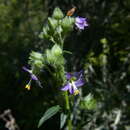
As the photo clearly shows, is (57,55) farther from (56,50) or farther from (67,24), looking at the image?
(67,24)

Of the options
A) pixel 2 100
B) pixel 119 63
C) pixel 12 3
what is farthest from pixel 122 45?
pixel 12 3

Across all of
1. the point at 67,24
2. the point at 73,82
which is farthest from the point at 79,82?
the point at 67,24

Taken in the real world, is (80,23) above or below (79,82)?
above

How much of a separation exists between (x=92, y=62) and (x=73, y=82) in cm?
199

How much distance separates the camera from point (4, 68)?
4.51 metres

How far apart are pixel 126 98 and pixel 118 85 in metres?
0.33

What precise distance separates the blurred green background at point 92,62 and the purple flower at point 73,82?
1.34 m

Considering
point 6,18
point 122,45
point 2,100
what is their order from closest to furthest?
point 122,45 → point 2,100 → point 6,18

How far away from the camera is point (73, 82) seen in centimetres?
178

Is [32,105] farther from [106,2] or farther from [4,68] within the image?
[106,2]

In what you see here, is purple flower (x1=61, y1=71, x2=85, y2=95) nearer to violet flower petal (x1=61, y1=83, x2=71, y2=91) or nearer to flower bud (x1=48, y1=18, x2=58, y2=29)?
violet flower petal (x1=61, y1=83, x2=71, y2=91)

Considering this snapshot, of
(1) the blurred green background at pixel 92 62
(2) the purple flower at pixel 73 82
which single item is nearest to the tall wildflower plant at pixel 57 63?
(2) the purple flower at pixel 73 82

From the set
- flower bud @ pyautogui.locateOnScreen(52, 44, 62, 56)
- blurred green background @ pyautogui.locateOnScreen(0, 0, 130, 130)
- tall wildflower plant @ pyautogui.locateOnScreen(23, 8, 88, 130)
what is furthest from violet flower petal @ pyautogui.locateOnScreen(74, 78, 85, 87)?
blurred green background @ pyautogui.locateOnScreen(0, 0, 130, 130)

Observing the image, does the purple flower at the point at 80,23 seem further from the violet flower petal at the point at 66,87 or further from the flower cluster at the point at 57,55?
the violet flower petal at the point at 66,87
